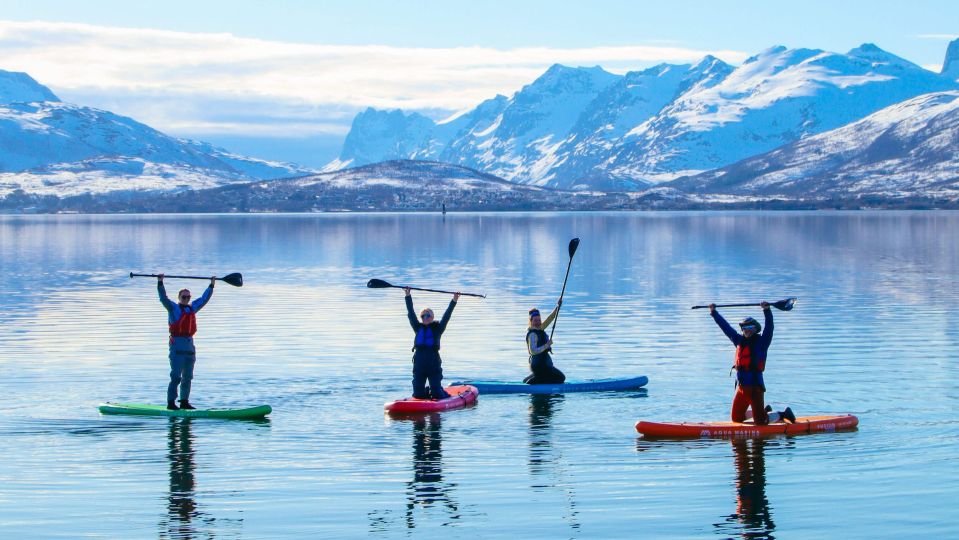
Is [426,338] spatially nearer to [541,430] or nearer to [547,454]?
[541,430]

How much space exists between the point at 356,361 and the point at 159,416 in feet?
41.8

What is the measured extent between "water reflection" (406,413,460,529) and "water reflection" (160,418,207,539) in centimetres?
383

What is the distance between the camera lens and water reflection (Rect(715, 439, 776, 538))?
23.1 m

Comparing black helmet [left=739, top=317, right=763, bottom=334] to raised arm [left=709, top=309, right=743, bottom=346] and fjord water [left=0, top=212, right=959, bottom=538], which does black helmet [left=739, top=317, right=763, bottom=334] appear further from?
fjord water [left=0, top=212, right=959, bottom=538]

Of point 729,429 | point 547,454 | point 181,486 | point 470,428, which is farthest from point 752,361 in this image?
point 181,486

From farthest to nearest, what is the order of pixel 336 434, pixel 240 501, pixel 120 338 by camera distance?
1. pixel 120 338
2. pixel 336 434
3. pixel 240 501

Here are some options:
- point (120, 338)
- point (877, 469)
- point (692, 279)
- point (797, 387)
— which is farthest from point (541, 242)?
point (877, 469)

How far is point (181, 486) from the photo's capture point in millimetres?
26297

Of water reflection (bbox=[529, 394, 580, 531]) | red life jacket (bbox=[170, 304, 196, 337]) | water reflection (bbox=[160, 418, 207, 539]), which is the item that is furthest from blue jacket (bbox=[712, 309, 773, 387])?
A: red life jacket (bbox=[170, 304, 196, 337])

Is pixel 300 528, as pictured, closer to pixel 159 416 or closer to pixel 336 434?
pixel 336 434

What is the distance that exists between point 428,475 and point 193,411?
327 inches

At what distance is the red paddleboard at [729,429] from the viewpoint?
1193 inches

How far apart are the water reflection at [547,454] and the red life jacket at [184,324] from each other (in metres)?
8.51

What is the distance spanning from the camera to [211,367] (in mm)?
44219
